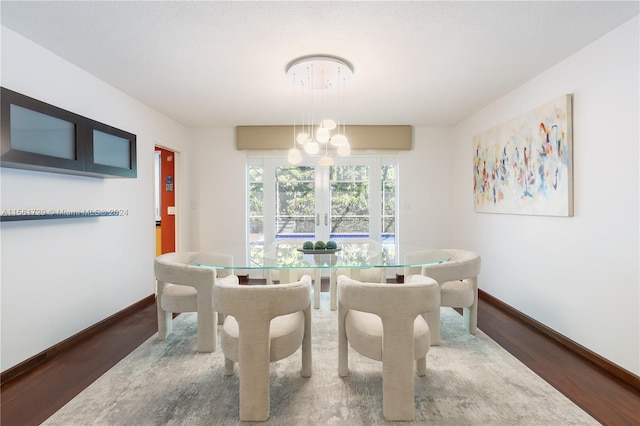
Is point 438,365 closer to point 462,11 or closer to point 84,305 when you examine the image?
point 462,11

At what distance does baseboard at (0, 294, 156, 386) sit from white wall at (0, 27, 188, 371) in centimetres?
4

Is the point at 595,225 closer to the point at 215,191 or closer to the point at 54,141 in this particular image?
the point at 54,141

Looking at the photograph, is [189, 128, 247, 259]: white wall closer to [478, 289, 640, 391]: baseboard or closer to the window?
the window

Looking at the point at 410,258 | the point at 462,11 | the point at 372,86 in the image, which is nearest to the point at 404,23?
the point at 462,11

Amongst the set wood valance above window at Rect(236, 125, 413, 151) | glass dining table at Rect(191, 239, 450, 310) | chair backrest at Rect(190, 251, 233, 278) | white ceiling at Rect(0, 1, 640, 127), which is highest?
white ceiling at Rect(0, 1, 640, 127)

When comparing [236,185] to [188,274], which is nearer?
[188,274]

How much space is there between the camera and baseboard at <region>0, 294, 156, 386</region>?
1.96 m

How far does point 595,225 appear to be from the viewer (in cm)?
218

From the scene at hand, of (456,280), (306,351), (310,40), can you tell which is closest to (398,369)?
(306,351)

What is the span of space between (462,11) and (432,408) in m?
2.34

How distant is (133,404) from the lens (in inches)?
67.5

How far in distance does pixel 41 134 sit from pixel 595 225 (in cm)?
397

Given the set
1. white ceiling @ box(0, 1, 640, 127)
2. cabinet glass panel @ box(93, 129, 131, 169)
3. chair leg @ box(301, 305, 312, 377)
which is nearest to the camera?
white ceiling @ box(0, 1, 640, 127)

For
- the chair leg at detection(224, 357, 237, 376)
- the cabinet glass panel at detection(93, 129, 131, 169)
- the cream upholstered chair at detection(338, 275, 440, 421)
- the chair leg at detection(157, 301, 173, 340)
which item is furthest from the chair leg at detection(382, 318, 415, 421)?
the cabinet glass panel at detection(93, 129, 131, 169)
